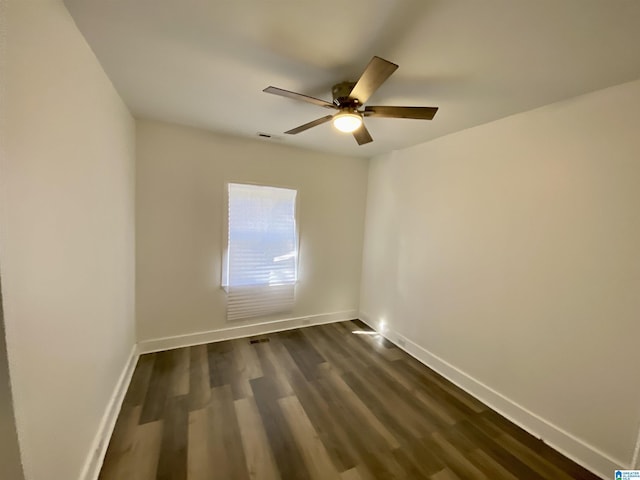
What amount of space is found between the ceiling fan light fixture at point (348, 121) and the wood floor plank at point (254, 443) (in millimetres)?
2140

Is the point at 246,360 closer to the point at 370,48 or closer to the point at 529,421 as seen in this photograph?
the point at 529,421

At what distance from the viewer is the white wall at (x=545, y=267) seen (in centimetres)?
152

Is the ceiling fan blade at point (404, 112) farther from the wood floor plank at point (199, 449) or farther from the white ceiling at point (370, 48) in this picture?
the wood floor plank at point (199, 449)

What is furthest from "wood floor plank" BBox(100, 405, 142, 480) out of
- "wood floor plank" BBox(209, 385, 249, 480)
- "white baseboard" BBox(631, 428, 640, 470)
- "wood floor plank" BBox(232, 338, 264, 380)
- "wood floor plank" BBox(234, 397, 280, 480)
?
"white baseboard" BBox(631, 428, 640, 470)

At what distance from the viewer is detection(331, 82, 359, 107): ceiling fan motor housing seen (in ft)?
5.19

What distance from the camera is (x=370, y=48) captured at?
1308 mm

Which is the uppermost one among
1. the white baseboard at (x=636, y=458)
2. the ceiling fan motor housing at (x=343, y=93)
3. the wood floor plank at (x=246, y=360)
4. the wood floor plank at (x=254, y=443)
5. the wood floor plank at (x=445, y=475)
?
the ceiling fan motor housing at (x=343, y=93)

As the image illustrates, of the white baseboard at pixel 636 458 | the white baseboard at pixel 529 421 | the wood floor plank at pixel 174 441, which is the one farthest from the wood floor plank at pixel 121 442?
the white baseboard at pixel 636 458

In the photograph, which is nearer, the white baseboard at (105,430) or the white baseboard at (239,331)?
the white baseboard at (105,430)

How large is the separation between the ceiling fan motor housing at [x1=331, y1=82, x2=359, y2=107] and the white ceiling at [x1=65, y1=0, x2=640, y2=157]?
0.05 meters

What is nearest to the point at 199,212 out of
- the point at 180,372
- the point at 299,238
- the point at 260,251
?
the point at 260,251

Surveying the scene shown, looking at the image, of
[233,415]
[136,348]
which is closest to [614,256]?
[233,415]

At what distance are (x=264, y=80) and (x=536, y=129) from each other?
6.32 feet

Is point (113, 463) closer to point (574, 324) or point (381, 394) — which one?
point (381, 394)
